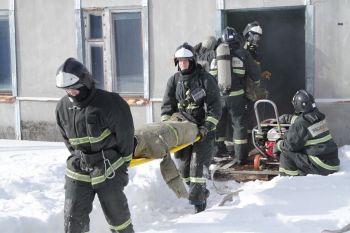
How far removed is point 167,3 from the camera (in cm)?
938

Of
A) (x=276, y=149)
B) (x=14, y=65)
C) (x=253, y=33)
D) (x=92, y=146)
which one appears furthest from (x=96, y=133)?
(x=14, y=65)

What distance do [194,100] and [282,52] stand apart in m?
5.45

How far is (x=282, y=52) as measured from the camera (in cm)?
1138

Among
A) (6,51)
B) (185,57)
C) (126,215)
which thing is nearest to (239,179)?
(185,57)

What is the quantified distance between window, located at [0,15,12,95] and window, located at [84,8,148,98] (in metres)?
1.81

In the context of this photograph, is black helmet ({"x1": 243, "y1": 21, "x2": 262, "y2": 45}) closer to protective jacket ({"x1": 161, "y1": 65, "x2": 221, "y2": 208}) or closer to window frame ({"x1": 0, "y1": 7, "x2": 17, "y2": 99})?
protective jacket ({"x1": 161, "y1": 65, "x2": 221, "y2": 208})

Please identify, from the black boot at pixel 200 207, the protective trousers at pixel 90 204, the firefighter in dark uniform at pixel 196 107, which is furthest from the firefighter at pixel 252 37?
the protective trousers at pixel 90 204

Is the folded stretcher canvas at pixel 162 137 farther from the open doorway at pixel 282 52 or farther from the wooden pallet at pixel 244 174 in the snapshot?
the open doorway at pixel 282 52

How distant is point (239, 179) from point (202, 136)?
6.04 feet

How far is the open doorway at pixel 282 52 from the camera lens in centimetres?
1103

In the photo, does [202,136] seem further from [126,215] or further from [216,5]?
[216,5]

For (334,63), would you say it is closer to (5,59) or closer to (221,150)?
(221,150)

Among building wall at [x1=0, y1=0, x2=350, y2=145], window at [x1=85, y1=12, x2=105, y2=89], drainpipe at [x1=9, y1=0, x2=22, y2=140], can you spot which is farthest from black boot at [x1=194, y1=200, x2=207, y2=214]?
drainpipe at [x1=9, y1=0, x2=22, y2=140]

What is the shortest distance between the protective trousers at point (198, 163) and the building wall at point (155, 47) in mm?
2955
